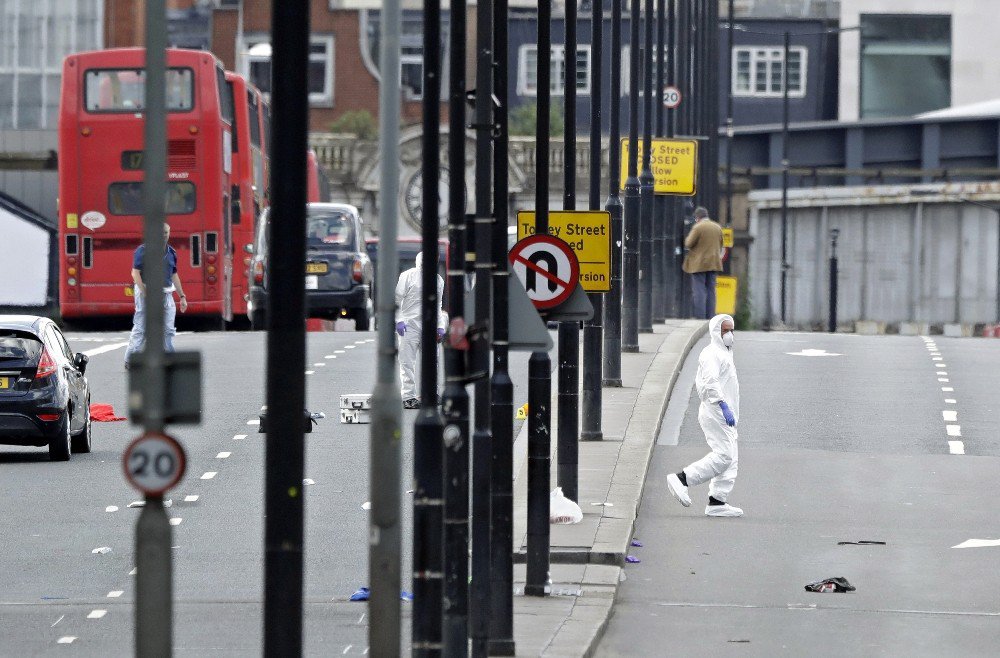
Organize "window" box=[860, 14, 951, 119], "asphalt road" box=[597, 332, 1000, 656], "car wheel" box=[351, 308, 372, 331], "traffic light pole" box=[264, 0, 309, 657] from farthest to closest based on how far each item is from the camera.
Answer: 1. "window" box=[860, 14, 951, 119]
2. "car wheel" box=[351, 308, 372, 331]
3. "asphalt road" box=[597, 332, 1000, 656]
4. "traffic light pole" box=[264, 0, 309, 657]

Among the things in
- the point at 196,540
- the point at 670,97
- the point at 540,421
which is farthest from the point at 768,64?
the point at 540,421

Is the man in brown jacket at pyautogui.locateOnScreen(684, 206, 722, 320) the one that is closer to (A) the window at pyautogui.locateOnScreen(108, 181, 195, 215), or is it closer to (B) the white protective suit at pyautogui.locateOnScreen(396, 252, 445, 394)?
(A) the window at pyautogui.locateOnScreen(108, 181, 195, 215)

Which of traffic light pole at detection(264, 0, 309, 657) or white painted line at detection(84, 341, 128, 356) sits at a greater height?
traffic light pole at detection(264, 0, 309, 657)

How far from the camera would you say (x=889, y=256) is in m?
62.2

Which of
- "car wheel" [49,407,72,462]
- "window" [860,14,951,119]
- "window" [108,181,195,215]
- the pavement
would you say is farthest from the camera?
"window" [860,14,951,119]

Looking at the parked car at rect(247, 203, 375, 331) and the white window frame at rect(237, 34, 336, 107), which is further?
the white window frame at rect(237, 34, 336, 107)

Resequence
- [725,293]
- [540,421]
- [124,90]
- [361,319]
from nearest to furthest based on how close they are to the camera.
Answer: [540,421] → [124,90] → [361,319] → [725,293]

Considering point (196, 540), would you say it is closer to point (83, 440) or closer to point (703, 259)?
point (83, 440)

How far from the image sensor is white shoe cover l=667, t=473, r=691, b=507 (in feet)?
58.6

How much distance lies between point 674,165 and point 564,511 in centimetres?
2250

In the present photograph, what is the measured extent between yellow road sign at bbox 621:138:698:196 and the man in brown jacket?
1.78 feet

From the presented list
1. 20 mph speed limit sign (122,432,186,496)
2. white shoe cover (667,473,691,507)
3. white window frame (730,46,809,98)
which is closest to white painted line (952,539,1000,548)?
white shoe cover (667,473,691,507)

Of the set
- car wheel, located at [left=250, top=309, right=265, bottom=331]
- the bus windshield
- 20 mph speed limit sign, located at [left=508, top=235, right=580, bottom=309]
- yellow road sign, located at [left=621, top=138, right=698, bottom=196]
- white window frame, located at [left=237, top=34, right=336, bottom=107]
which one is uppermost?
white window frame, located at [left=237, top=34, right=336, bottom=107]

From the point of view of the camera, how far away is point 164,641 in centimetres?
741
